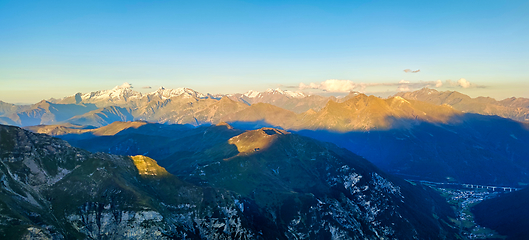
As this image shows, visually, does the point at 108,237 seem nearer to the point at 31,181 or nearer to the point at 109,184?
the point at 109,184

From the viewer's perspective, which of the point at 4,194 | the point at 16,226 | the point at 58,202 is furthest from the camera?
the point at 58,202

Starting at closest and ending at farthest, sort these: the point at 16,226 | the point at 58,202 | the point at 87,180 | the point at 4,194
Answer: the point at 16,226, the point at 4,194, the point at 58,202, the point at 87,180

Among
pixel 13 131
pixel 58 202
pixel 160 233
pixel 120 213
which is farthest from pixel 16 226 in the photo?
pixel 13 131

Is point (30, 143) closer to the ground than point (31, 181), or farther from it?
farther from it

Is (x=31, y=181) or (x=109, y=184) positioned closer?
(x=31, y=181)

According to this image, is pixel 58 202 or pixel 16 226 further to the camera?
pixel 58 202

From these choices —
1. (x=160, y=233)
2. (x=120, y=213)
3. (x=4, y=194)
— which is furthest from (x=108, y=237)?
(x=4, y=194)

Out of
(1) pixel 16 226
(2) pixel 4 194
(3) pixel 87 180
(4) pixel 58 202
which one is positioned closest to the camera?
(1) pixel 16 226

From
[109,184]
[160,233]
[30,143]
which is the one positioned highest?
[30,143]

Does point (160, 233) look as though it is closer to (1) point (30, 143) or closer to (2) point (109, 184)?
(2) point (109, 184)
